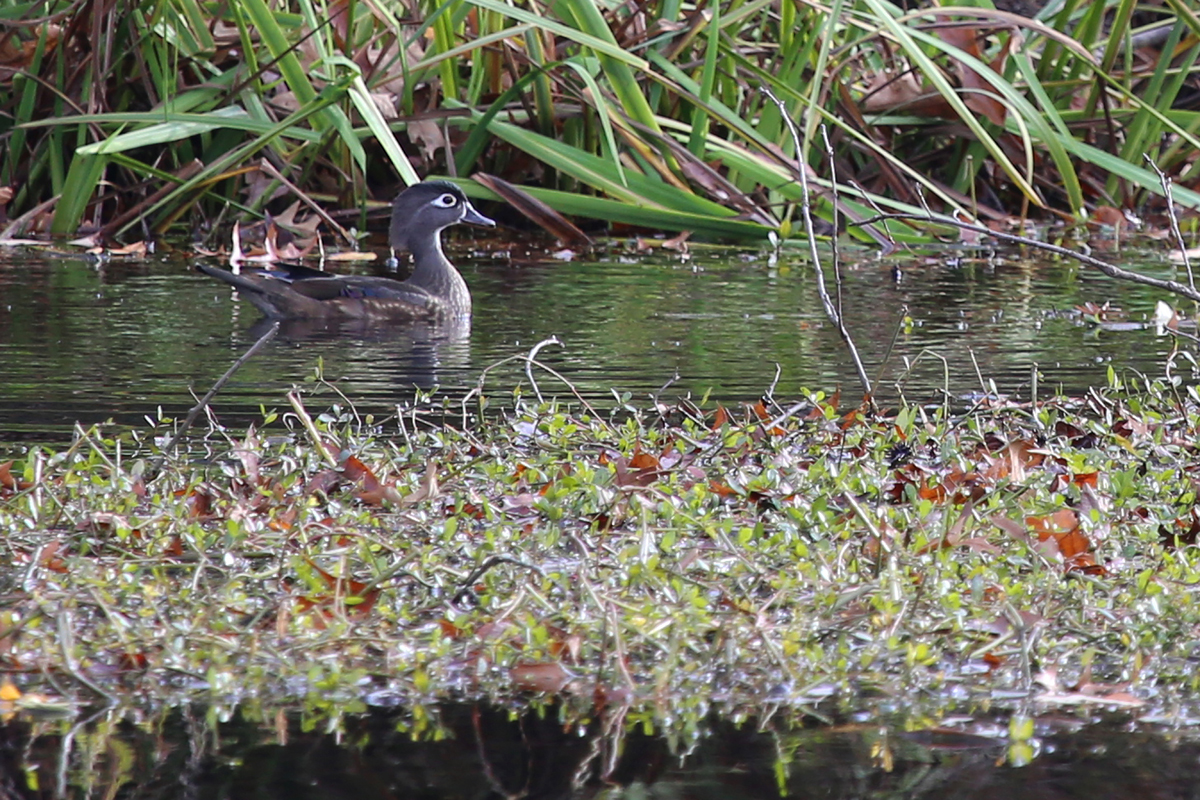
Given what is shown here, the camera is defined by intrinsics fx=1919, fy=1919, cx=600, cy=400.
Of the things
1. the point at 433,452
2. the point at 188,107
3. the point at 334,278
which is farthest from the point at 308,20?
the point at 433,452

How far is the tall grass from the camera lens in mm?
10539

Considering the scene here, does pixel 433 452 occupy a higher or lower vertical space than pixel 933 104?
lower

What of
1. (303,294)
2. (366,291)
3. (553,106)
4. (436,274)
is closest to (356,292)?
(366,291)

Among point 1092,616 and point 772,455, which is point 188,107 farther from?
point 1092,616

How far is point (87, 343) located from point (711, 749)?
490 centimetres

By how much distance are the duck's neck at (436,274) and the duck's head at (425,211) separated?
38 mm

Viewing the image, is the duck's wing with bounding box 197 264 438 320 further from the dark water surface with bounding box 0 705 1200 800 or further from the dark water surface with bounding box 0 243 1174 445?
the dark water surface with bounding box 0 705 1200 800

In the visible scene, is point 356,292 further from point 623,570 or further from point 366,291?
point 623,570

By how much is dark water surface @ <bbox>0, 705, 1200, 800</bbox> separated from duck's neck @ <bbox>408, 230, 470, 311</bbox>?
19.8ft

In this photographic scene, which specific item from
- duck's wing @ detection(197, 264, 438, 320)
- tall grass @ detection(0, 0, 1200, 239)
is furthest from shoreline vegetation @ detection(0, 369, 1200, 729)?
tall grass @ detection(0, 0, 1200, 239)

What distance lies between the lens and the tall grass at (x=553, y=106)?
10.5 metres

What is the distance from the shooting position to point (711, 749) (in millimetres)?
2814

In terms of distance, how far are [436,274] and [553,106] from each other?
262 cm

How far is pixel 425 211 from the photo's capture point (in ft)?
31.7
